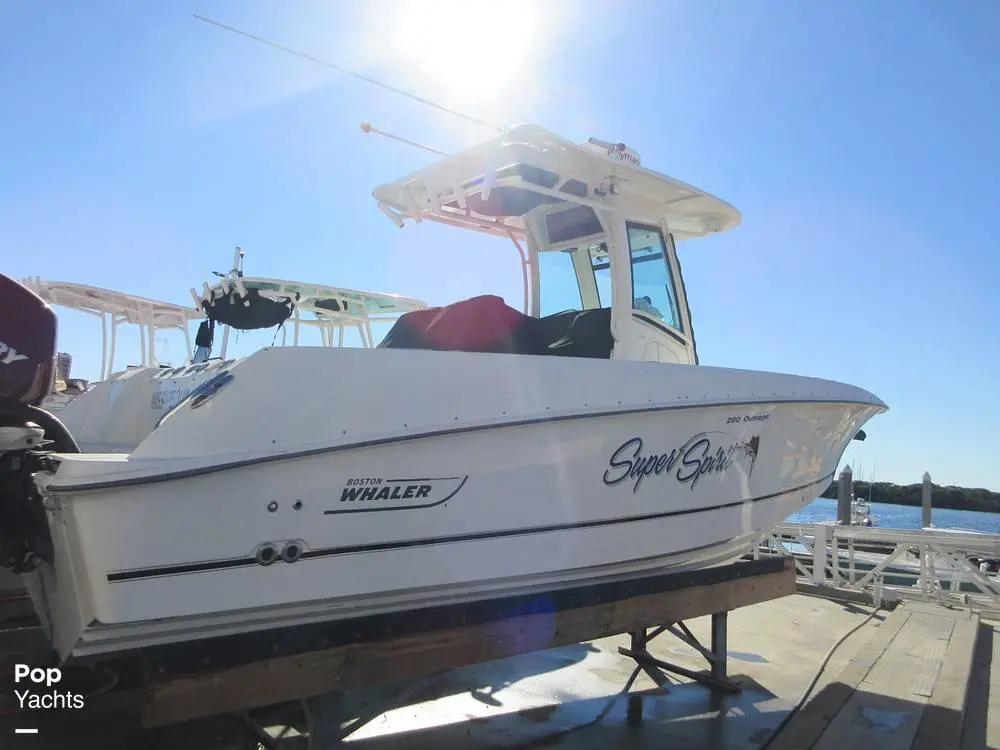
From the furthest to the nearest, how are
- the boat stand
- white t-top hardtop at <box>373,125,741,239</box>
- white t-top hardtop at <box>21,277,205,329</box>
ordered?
white t-top hardtop at <box>21,277,205,329</box> → the boat stand → white t-top hardtop at <box>373,125,741,239</box>

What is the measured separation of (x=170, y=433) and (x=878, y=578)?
22.1 ft

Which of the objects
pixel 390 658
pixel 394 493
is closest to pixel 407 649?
pixel 390 658

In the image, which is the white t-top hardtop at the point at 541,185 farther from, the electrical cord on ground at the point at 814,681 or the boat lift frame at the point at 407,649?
the electrical cord on ground at the point at 814,681

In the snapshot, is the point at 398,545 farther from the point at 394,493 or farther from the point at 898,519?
the point at 898,519

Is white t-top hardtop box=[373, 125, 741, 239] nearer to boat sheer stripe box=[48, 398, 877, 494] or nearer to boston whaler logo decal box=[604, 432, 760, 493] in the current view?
boat sheer stripe box=[48, 398, 877, 494]

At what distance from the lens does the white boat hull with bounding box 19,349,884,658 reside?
225 centimetres

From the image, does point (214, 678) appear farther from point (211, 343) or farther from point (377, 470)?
point (211, 343)

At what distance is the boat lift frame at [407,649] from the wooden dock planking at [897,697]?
661 millimetres

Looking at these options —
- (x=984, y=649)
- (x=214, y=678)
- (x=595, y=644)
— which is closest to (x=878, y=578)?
(x=984, y=649)

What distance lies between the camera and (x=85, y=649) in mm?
2311

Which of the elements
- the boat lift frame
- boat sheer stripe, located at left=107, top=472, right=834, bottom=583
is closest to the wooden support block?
the boat lift frame

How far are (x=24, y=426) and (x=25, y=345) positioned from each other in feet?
1.12

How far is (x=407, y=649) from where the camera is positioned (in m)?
2.72

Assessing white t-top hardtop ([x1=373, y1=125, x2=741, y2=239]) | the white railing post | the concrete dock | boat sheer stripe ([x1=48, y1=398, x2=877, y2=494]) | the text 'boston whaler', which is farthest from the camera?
the white railing post
